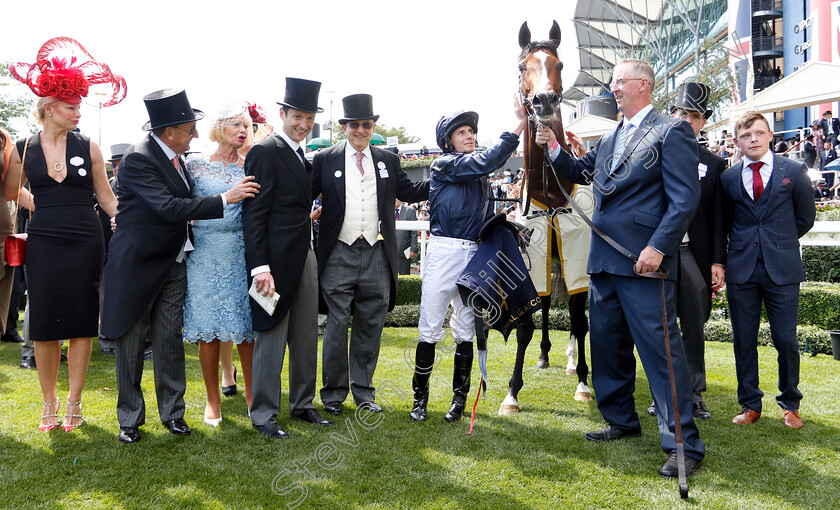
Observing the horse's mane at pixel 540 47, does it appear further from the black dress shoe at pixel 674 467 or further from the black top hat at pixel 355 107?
the black dress shoe at pixel 674 467

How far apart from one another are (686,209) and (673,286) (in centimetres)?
50

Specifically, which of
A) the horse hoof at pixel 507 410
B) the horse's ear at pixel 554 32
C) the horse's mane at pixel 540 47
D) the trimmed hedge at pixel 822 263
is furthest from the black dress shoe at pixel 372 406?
the trimmed hedge at pixel 822 263

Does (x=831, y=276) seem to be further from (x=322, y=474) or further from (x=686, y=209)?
(x=322, y=474)

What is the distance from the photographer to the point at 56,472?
10.1 ft

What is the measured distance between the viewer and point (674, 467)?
3.08 meters

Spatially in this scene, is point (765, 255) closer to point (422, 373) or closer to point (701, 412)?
point (701, 412)

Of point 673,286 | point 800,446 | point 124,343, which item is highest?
point 673,286

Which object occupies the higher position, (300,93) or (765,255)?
(300,93)

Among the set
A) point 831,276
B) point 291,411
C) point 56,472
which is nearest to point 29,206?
point 56,472

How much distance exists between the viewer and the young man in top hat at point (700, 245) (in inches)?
165

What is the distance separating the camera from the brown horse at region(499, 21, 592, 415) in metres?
3.60

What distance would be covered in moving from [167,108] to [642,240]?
296 centimetres

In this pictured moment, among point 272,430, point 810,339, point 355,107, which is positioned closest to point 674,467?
point 272,430

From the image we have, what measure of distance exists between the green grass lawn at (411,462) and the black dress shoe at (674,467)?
80mm
